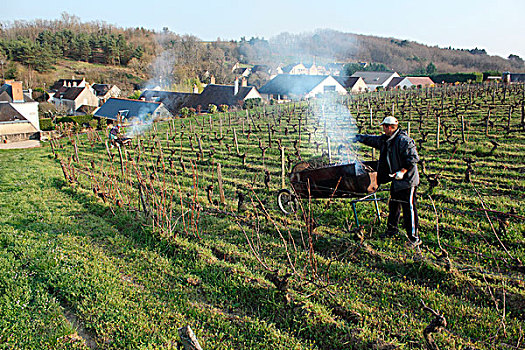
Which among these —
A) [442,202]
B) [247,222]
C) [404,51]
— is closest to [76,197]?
[247,222]

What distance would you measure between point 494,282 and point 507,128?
11420mm

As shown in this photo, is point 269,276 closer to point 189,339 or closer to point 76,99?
point 189,339

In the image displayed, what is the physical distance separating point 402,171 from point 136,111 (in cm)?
3108

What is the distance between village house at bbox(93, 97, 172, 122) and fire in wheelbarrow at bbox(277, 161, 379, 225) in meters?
27.1

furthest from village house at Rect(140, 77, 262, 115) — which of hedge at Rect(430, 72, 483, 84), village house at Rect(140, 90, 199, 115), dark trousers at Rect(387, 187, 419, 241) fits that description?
dark trousers at Rect(387, 187, 419, 241)

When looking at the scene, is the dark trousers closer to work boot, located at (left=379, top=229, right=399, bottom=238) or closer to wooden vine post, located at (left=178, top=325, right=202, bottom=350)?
work boot, located at (left=379, top=229, right=399, bottom=238)

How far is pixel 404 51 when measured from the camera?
69312 mm

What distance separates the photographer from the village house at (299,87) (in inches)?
1737

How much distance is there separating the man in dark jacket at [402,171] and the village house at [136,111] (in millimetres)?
28161

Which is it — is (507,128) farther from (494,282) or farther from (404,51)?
(404,51)

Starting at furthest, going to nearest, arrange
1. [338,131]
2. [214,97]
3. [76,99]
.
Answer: [76,99], [214,97], [338,131]

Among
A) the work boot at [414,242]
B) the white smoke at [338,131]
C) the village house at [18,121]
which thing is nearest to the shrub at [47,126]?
the village house at [18,121]

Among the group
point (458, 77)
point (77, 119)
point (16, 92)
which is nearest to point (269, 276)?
point (77, 119)

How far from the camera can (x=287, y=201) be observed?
7582mm
